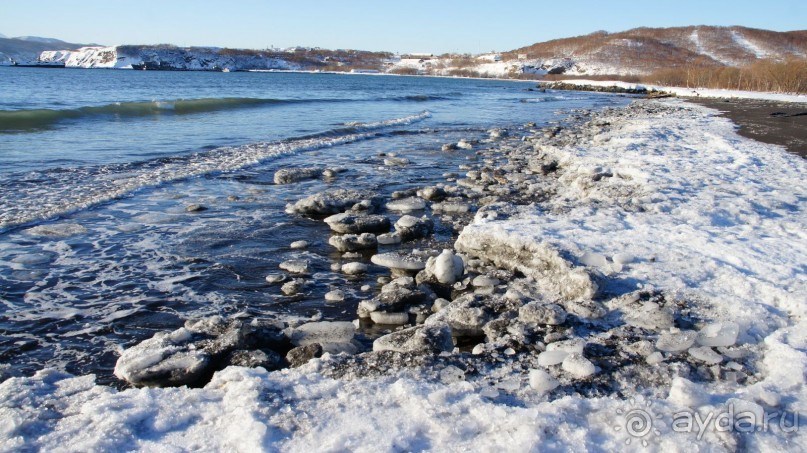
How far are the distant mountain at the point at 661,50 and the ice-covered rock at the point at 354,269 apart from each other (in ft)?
384

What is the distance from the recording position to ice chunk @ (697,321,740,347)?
309 cm

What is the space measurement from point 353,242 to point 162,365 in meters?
2.73

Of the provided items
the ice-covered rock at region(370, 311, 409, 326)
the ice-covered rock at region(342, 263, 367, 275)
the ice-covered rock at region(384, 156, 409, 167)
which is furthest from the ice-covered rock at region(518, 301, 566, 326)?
the ice-covered rock at region(384, 156, 409, 167)

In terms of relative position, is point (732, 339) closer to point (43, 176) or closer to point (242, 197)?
point (242, 197)

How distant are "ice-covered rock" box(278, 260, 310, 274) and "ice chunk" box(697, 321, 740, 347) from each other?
334 cm

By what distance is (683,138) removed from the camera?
12.8 m

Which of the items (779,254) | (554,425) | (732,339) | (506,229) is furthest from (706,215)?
(554,425)

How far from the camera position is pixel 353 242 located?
5.52 m

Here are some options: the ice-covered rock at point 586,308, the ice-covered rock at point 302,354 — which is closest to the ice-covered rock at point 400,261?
the ice-covered rock at point 586,308

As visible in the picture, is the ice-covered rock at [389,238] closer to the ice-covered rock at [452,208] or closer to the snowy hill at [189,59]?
the ice-covered rock at [452,208]

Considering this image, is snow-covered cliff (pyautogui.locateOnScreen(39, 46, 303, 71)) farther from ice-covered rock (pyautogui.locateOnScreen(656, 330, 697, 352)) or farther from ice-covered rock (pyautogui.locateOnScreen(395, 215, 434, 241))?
ice-covered rock (pyautogui.locateOnScreen(656, 330, 697, 352))

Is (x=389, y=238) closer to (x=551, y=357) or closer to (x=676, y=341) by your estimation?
(x=551, y=357)

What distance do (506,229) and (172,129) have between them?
14640 millimetres

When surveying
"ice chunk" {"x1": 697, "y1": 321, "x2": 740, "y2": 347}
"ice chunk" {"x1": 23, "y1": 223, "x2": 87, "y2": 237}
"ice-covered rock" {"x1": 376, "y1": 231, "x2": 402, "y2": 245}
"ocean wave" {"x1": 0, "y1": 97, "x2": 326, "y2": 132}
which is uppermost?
"ocean wave" {"x1": 0, "y1": 97, "x2": 326, "y2": 132}
